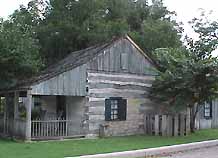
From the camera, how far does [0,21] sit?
71.1 ft

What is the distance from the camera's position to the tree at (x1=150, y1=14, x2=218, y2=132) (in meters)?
20.9

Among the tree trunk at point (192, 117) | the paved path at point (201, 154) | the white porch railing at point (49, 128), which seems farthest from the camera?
the tree trunk at point (192, 117)

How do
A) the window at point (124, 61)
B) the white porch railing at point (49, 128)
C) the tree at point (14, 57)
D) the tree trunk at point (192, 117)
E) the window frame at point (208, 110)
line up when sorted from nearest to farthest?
1. the white porch railing at point (49, 128)
2. the tree at point (14, 57)
3. the window at point (124, 61)
4. the tree trunk at point (192, 117)
5. the window frame at point (208, 110)

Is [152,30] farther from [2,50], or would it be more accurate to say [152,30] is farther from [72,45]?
[2,50]

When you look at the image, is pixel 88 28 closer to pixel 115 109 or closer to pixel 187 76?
pixel 115 109

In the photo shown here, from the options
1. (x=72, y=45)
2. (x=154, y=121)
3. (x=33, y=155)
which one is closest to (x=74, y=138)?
(x=154, y=121)

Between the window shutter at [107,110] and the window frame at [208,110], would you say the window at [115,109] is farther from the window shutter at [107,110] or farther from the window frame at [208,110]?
the window frame at [208,110]

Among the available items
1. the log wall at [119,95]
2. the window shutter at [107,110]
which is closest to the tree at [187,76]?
the log wall at [119,95]

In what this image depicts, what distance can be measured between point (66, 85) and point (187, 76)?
243 inches

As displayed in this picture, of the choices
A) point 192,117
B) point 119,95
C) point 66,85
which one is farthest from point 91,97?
point 192,117

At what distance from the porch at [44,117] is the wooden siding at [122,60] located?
205 cm

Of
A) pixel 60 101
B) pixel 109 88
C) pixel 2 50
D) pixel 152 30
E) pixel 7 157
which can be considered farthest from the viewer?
pixel 152 30

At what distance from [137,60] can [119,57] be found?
1366mm

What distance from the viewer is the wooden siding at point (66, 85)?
1873 centimetres
